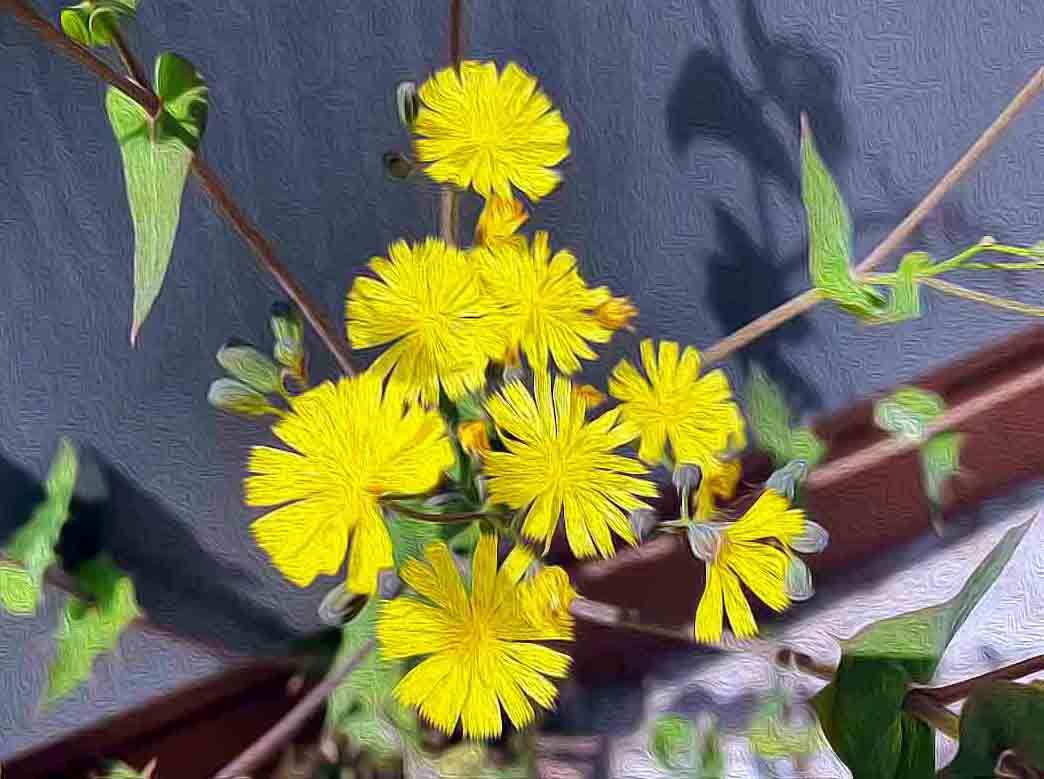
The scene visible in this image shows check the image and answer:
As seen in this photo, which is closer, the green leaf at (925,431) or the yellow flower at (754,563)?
the yellow flower at (754,563)

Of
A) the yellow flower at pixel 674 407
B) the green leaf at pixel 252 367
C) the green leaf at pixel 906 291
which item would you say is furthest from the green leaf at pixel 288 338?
the green leaf at pixel 906 291

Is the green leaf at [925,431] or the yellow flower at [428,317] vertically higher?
the yellow flower at [428,317]

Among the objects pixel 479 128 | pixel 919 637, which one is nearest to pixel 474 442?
pixel 479 128

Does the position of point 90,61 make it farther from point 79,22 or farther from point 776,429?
point 776,429

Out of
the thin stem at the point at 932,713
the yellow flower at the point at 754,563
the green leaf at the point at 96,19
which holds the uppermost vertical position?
the green leaf at the point at 96,19

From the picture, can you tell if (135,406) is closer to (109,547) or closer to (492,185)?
(109,547)

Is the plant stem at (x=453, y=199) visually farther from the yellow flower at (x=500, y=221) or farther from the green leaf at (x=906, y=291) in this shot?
the green leaf at (x=906, y=291)
